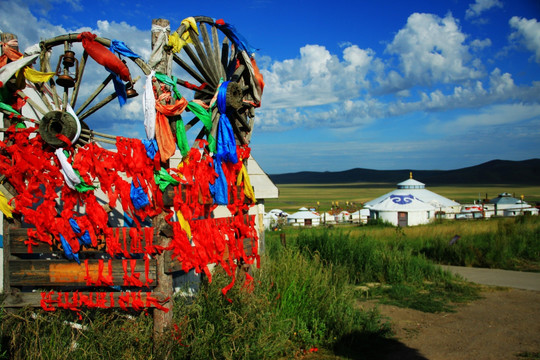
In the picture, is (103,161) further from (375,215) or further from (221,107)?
(375,215)

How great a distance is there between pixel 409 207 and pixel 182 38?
36129 millimetres

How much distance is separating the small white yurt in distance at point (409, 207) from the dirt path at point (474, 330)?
29895 mm

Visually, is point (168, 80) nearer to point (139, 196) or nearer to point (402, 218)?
point (139, 196)

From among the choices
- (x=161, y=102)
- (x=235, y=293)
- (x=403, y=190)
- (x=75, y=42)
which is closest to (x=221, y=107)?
(x=161, y=102)

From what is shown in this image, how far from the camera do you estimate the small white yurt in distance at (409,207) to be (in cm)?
3859

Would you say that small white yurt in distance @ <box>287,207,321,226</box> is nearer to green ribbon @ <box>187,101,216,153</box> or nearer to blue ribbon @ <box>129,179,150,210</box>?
green ribbon @ <box>187,101,216,153</box>

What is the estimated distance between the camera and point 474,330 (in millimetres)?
7082

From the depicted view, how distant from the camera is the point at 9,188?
505 centimetres

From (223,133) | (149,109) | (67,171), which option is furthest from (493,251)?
(67,171)

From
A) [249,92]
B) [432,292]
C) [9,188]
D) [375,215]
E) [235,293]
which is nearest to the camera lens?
[9,188]

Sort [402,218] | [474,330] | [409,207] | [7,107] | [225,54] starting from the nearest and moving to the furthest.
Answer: [7,107]
[225,54]
[474,330]
[402,218]
[409,207]

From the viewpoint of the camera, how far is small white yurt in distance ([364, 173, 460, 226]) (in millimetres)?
38594

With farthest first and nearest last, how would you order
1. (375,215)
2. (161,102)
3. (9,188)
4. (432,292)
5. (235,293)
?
(375,215) → (432,292) → (235,293) → (9,188) → (161,102)

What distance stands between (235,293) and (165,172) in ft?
5.91
